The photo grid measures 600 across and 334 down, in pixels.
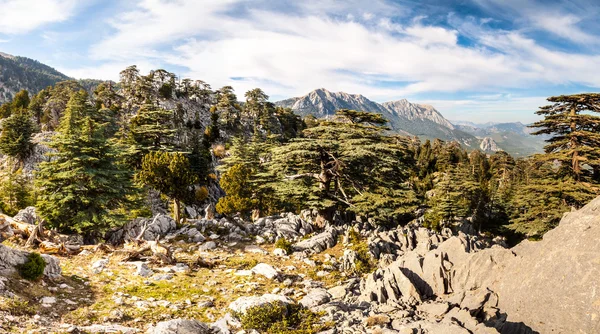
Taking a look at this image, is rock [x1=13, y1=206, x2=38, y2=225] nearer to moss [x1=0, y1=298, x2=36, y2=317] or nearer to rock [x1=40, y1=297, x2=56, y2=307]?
rock [x1=40, y1=297, x2=56, y2=307]

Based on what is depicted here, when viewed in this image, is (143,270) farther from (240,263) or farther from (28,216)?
(28,216)

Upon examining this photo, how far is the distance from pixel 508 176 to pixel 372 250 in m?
66.4

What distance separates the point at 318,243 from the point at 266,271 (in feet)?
16.5

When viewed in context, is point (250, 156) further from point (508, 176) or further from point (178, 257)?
point (508, 176)

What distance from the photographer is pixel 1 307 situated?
726cm

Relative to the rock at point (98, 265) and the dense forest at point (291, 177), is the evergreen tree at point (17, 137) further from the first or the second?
the rock at point (98, 265)

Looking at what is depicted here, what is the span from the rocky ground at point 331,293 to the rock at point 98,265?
0.11 feet

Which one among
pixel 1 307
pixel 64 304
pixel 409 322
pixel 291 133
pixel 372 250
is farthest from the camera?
pixel 291 133

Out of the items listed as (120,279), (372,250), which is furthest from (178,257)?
(372,250)

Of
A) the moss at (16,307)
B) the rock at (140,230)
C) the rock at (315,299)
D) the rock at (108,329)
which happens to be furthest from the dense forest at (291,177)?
the rock at (108,329)

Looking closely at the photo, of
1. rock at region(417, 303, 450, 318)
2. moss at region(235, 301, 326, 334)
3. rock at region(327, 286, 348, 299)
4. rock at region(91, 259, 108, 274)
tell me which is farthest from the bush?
rock at region(417, 303, 450, 318)

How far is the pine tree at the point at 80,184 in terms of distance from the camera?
16297mm

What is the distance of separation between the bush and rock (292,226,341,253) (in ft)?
36.8

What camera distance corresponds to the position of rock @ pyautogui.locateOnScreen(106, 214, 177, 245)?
17.8m
